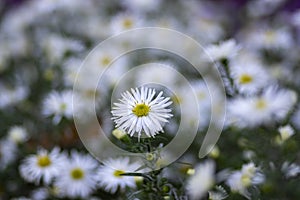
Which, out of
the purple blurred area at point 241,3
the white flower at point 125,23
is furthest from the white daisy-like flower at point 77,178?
the purple blurred area at point 241,3

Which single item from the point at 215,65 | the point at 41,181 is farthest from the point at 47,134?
the point at 215,65

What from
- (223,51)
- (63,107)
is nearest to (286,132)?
(223,51)

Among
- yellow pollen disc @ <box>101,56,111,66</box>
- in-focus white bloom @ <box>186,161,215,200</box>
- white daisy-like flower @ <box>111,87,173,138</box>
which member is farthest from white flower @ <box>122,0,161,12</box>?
white daisy-like flower @ <box>111,87,173,138</box>

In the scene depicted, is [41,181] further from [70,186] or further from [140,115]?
[140,115]

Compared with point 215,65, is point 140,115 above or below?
below

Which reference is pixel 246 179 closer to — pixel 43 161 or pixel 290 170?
pixel 290 170

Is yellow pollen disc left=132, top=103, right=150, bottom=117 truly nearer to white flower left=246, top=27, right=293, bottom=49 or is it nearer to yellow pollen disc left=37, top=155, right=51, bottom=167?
yellow pollen disc left=37, top=155, right=51, bottom=167
